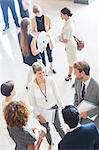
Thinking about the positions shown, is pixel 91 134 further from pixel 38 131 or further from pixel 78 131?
pixel 38 131

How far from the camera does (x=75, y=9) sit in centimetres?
847

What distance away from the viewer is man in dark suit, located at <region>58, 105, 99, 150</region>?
2854 millimetres

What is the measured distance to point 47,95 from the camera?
3.90m

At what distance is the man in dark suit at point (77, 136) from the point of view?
285 centimetres

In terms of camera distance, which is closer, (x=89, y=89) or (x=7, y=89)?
(x=89, y=89)

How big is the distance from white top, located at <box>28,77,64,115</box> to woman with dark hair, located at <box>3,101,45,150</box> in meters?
0.64

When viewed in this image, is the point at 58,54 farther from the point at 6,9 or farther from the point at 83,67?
the point at 83,67

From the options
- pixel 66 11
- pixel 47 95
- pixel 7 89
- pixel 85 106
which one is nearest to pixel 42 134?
pixel 47 95

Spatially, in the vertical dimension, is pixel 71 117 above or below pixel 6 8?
below

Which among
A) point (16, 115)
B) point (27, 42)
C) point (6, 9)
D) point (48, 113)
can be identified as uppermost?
point (6, 9)

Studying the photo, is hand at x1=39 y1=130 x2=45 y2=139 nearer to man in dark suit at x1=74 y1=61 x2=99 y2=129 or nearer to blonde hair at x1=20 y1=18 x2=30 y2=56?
man in dark suit at x1=74 y1=61 x2=99 y2=129

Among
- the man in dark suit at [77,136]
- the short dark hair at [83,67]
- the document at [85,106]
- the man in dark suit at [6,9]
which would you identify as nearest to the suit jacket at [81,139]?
the man in dark suit at [77,136]

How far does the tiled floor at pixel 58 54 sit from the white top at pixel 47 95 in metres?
0.78

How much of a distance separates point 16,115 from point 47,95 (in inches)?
31.9
